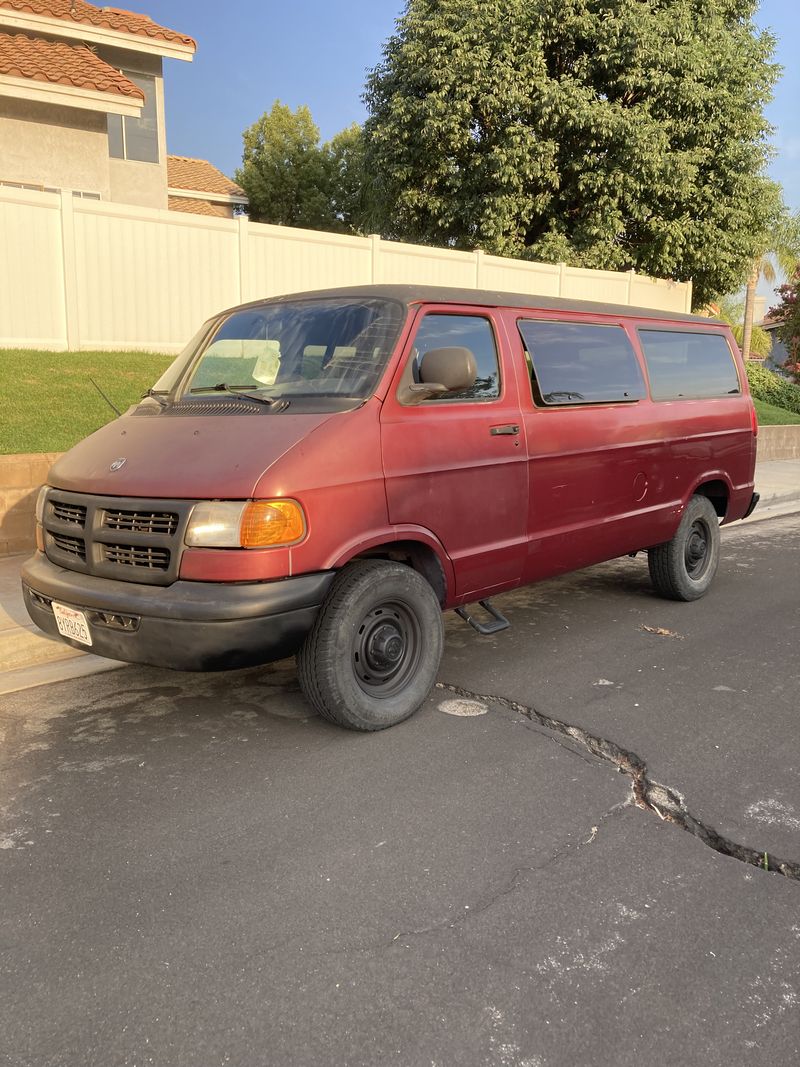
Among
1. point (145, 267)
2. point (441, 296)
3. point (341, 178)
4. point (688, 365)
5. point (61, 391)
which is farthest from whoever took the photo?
point (341, 178)

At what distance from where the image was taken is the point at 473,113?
754 inches

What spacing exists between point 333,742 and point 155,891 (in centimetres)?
122

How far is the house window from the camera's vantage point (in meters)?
21.2

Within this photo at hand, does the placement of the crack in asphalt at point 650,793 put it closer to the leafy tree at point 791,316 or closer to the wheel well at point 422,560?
the wheel well at point 422,560

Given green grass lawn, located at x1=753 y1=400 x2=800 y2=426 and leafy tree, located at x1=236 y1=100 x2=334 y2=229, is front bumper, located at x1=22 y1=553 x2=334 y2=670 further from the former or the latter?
leafy tree, located at x1=236 y1=100 x2=334 y2=229

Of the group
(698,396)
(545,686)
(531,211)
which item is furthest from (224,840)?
(531,211)

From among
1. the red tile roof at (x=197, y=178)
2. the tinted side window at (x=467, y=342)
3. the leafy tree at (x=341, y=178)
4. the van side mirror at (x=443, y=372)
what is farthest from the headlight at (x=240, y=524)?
the leafy tree at (x=341, y=178)

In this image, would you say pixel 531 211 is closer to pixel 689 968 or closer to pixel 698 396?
pixel 698 396

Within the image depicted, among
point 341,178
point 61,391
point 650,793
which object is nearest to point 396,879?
point 650,793

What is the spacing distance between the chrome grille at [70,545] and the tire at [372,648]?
1.10 m

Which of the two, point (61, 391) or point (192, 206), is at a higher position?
point (192, 206)

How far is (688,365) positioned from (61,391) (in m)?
6.44

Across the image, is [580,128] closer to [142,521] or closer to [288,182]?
[142,521]

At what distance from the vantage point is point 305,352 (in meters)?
4.18
